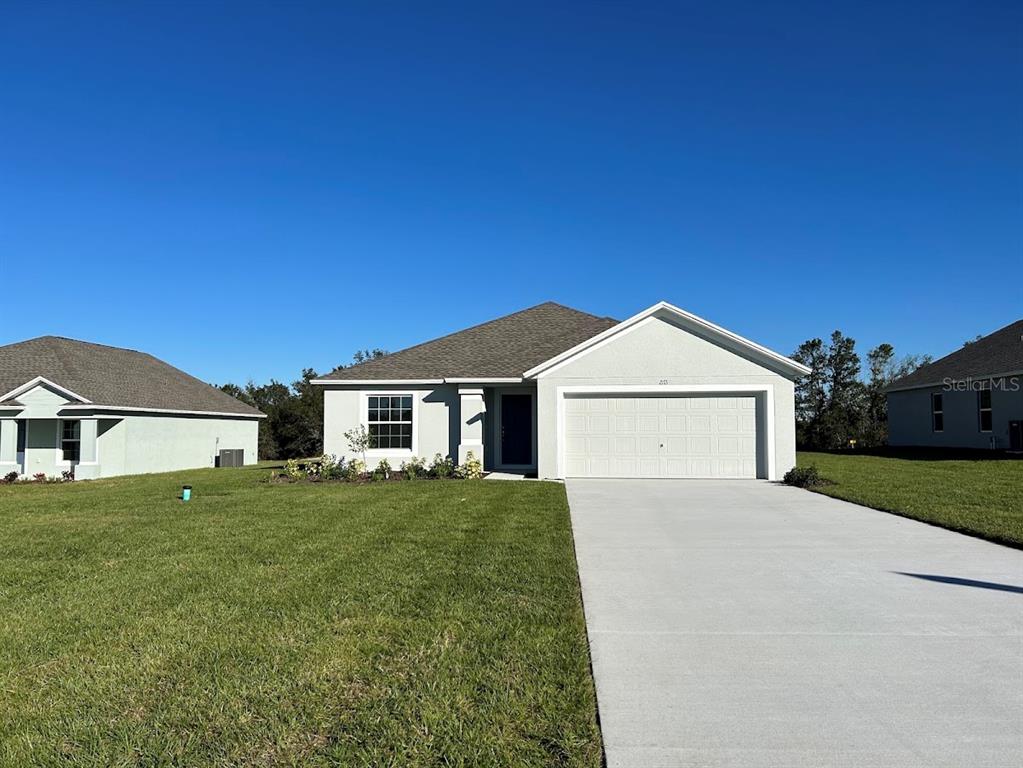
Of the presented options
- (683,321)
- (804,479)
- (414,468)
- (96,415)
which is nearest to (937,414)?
(804,479)

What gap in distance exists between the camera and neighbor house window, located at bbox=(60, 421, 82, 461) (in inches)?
861

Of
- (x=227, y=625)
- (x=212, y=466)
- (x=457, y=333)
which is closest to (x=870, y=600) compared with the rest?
(x=227, y=625)

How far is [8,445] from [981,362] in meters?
35.1

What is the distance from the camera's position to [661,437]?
1634cm

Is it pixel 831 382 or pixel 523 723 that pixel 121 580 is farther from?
pixel 831 382

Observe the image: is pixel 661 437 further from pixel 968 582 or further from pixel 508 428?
pixel 968 582

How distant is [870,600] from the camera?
228 inches

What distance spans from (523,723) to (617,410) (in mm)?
13354

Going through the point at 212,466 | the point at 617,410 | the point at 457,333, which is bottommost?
the point at 212,466

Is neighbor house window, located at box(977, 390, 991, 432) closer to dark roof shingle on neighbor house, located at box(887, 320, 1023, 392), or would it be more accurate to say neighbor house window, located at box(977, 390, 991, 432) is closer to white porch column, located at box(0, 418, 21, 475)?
dark roof shingle on neighbor house, located at box(887, 320, 1023, 392)

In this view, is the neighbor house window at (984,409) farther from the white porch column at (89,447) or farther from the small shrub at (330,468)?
the white porch column at (89,447)

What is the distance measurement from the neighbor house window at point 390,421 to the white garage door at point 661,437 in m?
4.78

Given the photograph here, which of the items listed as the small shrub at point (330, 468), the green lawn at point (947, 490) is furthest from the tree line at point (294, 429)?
the green lawn at point (947, 490)

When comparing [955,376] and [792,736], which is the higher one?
[955,376]
